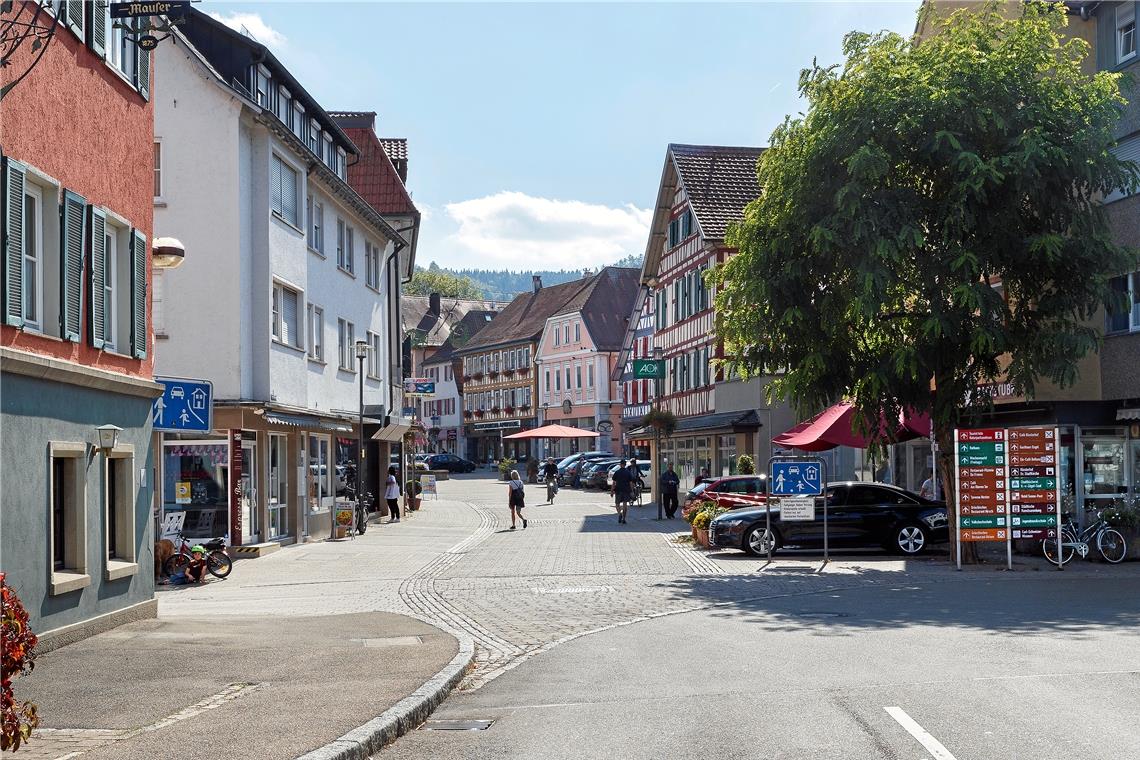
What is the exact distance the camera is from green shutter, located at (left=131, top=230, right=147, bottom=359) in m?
16.4

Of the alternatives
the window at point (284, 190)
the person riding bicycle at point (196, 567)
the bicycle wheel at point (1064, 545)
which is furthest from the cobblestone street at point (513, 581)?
the window at point (284, 190)

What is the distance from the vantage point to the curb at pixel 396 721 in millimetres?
8016

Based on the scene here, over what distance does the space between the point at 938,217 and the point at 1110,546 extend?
6882mm

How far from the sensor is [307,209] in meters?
33.2

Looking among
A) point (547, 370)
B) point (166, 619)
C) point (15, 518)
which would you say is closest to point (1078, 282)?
point (166, 619)

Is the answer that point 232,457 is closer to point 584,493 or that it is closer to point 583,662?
point 583,662

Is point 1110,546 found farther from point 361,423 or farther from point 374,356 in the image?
point 374,356

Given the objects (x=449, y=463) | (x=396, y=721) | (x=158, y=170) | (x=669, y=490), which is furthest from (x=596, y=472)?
(x=396, y=721)

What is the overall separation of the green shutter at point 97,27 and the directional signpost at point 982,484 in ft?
49.3

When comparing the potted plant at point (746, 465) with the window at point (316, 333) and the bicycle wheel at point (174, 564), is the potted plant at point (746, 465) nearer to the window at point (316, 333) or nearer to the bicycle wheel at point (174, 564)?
the window at point (316, 333)

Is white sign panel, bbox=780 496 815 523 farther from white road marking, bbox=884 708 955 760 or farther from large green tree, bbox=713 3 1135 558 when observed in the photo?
white road marking, bbox=884 708 955 760

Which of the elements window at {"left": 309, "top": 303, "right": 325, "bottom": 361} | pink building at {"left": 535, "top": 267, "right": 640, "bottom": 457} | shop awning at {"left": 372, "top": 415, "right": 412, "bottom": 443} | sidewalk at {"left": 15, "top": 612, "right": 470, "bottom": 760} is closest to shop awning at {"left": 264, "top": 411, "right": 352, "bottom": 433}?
window at {"left": 309, "top": 303, "right": 325, "bottom": 361}

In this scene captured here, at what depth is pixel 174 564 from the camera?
75.3 ft

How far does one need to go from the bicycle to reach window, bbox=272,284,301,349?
16627mm
